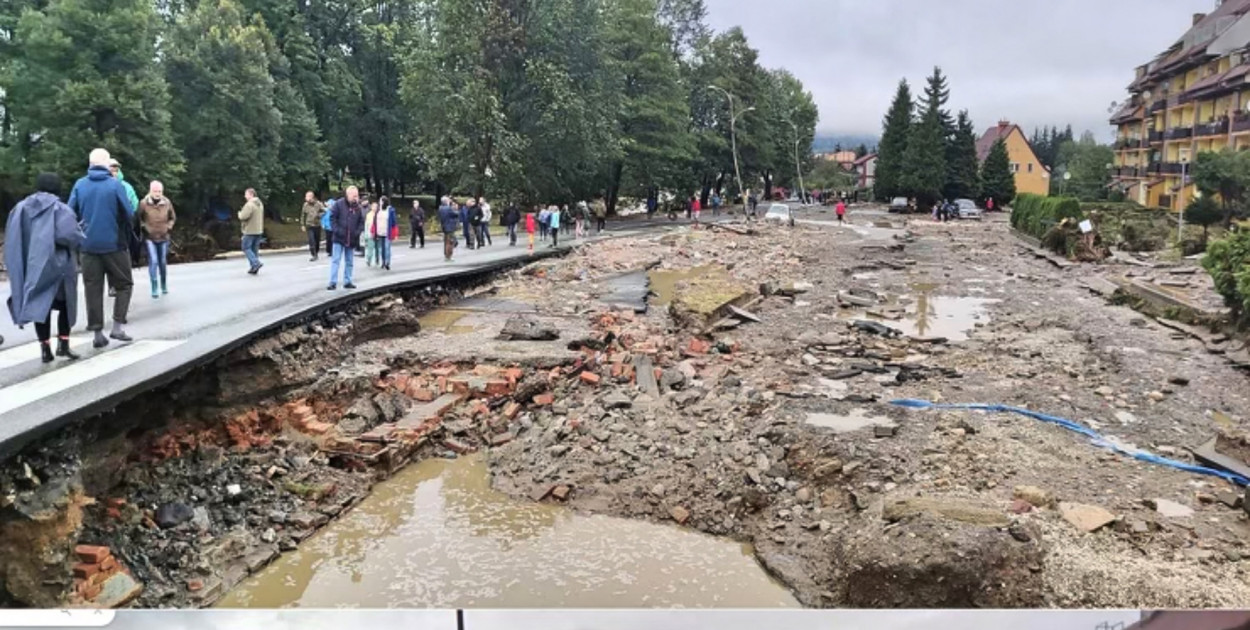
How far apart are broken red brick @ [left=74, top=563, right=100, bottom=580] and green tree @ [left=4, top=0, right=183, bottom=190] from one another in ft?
84.2

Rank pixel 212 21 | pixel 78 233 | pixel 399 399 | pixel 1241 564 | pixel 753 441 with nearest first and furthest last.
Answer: pixel 1241 564 → pixel 78 233 → pixel 753 441 → pixel 399 399 → pixel 212 21

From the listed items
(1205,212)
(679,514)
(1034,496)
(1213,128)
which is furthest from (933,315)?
(1213,128)

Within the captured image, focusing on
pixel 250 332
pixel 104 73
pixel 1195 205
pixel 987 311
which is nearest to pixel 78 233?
pixel 250 332

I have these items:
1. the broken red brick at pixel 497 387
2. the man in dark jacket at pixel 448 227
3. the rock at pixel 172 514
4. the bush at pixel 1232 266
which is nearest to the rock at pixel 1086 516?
the broken red brick at pixel 497 387

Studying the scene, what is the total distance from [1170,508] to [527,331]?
29.7 feet

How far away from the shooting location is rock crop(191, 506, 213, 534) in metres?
7.10

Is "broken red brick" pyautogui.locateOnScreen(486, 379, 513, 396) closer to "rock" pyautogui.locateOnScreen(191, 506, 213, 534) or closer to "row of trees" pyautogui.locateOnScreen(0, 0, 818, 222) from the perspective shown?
"rock" pyautogui.locateOnScreen(191, 506, 213, 534)

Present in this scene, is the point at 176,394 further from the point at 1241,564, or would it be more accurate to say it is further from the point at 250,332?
the point at 1241,564

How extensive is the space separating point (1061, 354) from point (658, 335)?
22.0 ft

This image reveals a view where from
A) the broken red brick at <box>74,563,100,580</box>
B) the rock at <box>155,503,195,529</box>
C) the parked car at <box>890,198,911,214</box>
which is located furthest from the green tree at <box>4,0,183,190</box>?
the parked car at <box>890,198,911,214</box>

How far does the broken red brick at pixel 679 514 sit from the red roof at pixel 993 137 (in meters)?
64.8

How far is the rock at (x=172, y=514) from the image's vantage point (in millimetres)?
6996

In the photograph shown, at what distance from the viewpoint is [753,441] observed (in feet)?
29.6

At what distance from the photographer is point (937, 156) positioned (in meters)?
61.7
